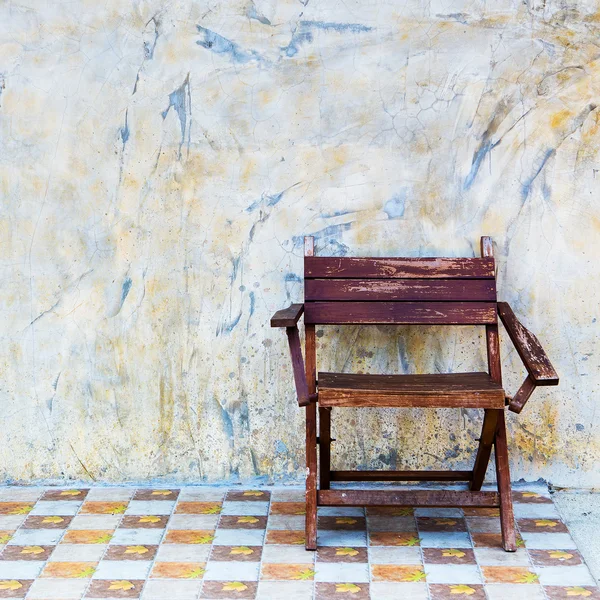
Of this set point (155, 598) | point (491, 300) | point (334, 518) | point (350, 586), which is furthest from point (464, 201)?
point (155, 598)

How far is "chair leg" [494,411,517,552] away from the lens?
10.5ft

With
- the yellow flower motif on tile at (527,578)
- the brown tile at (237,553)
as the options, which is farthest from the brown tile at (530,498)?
the brown tile at (237,553)

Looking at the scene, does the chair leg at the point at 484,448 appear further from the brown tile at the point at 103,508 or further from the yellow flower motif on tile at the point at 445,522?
the brown tile at the point at 103,508

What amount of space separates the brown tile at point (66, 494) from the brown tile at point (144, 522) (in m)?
0.33

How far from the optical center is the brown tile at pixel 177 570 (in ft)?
9.87

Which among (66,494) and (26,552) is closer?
(26,552)

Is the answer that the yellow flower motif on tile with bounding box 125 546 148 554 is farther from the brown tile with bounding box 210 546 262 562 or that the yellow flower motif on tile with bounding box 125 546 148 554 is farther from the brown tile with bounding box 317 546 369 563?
the brown tile with bounding box 317 546 369 563

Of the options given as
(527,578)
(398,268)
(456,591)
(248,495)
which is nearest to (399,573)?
(456,591)

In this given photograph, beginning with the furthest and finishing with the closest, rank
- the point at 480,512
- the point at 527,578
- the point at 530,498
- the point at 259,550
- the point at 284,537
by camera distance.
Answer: the point at 530,498
the point at 480,512
the point at 284,537
the point at 259,550
the point at 527,578

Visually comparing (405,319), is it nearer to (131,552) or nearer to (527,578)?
(527,578)

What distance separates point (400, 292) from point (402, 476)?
2.44ft

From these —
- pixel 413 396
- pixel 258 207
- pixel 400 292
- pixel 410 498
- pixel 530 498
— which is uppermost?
pixel 258 207

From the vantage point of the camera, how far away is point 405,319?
3.51 metres

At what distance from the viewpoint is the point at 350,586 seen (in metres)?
2.94
